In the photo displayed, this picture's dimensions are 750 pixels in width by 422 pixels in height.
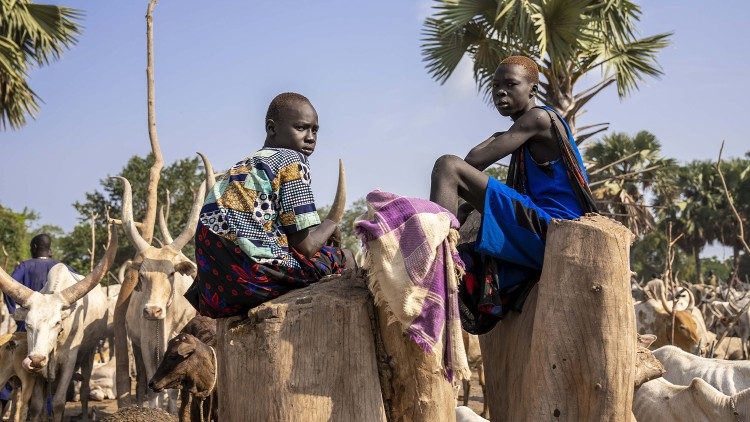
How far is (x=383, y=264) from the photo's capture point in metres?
3.50

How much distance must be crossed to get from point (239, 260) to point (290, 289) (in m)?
0.25

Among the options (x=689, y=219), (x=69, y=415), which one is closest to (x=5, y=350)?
(x=69, y=415)

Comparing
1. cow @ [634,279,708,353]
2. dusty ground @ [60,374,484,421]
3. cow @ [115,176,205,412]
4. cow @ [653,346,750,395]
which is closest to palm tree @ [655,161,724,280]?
cow @ [634,279,708,353]

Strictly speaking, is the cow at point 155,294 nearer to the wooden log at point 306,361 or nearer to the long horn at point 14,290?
the long horn at point 14,290

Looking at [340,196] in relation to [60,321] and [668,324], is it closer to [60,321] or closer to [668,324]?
[60,321]

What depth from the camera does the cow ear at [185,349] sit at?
6.57 meters

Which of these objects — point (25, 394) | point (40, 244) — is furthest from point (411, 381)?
point (40, 244)

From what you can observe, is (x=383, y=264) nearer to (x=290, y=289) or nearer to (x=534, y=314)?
(x=290, y=289)

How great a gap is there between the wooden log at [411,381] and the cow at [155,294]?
15.2 feet

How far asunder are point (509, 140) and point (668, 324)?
1037 centimetres

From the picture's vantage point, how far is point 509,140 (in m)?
4.22

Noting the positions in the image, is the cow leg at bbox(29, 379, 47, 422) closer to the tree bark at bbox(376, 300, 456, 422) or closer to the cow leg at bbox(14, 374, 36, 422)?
the cow leg at bbox(14, 374, 36, 422)

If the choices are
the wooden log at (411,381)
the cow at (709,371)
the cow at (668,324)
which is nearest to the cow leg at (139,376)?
the cow at (709,371)

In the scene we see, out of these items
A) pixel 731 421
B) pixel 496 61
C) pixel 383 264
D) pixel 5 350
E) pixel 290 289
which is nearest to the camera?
pixel 383 264
